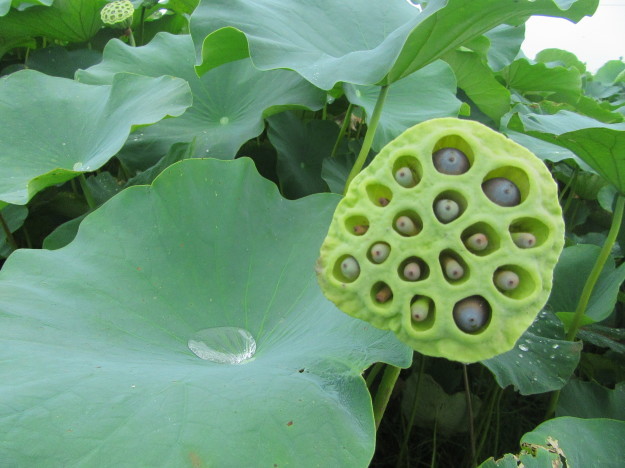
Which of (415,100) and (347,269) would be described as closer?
(347,269)

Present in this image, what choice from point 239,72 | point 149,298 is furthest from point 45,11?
point 149,298

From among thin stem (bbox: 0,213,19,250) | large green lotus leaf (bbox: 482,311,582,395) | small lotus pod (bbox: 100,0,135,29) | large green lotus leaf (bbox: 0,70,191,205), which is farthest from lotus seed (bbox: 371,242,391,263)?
small lotus pod (bbox: 100,0,135,29)

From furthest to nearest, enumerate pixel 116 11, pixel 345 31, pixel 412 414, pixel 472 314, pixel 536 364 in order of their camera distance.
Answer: pixel 116 11, pixel 412 414, pixel 345 31, pixel 536 364, pixel 472 314

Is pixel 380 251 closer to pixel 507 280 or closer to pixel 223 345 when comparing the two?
pixel 507 280

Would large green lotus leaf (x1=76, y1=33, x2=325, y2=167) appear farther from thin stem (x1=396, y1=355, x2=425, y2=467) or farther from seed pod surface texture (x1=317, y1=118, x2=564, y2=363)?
seed pod surface texture (x1=317, y1=118, x2=564, y2=363)

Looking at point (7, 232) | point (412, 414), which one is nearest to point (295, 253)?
point (412, 414)

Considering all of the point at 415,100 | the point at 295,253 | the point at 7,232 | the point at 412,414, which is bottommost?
the point at 412,414

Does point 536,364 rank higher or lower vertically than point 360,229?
lower

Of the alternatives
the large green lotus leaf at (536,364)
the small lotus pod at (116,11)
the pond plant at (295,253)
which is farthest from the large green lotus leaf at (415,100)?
the small lotus pod at (116,11)
